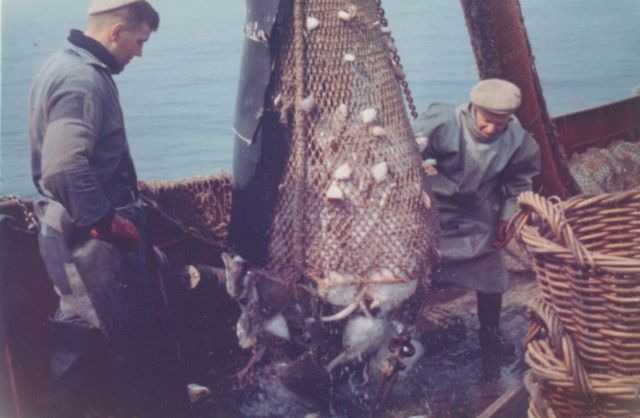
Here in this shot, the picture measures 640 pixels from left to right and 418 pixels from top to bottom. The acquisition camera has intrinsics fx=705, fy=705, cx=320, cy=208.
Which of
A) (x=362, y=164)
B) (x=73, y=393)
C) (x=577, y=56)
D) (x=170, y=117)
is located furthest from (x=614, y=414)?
(x=577, y=56)

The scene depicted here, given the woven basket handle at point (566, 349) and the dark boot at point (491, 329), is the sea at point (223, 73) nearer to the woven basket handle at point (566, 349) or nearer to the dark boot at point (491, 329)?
the dark boot at point (491, 329)

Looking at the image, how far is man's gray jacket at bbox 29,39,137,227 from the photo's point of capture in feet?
10.1

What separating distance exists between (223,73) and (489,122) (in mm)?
31586

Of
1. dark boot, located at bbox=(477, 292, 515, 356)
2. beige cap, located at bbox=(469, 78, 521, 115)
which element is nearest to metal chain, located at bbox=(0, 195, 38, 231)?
beige cap, located at bbox=(469, 78, 521, 115)

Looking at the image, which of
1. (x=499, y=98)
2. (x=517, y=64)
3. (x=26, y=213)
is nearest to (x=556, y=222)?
(x=499, y=98)

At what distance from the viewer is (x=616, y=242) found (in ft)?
6.97

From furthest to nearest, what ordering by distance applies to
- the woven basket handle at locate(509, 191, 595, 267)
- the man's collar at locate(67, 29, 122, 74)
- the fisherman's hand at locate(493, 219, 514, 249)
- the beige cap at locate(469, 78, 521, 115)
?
the fisherman's hand at locate(493, 219, 514, 249), the beige cap at locate(469, 78, 521, 115), the man's collar at locate(67, 29, 122, 74), the woven basket handle at locate(509, 191, 595, 267)

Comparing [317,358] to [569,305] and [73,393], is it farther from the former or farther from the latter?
[569,305]

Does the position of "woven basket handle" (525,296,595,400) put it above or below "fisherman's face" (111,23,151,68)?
below

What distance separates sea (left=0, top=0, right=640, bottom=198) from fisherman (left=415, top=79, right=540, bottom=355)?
8.64 m

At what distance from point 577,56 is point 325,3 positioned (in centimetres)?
3824

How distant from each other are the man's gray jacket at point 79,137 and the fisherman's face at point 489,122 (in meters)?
2.00

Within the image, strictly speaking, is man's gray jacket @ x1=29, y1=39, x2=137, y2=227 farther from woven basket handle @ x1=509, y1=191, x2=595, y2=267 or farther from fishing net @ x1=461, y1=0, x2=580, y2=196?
fishing net @ x1=461, y1=0, x2=580, y2=196

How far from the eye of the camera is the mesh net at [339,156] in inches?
130
